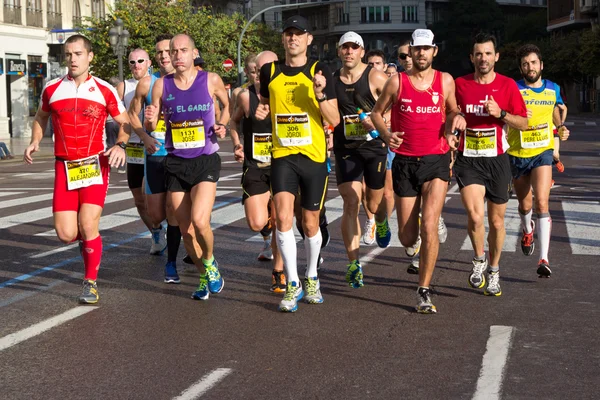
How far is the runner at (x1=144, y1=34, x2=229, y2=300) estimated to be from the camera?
852 centimetres

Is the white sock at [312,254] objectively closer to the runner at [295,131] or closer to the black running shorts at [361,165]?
the runner at [295,131]

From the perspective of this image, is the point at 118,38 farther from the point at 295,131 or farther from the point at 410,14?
the point at 410,14

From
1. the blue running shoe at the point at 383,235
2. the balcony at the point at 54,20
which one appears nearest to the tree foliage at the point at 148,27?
the balcony at the point at 54,20

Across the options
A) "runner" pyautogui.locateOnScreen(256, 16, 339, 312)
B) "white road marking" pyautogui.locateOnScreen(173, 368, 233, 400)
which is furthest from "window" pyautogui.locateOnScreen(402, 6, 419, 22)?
"white road marking" pyautogui.locateOnScreen(173, 368, 233, 400)

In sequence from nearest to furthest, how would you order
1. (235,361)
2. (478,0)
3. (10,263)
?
(235,361)
(10,263)
(478,0)

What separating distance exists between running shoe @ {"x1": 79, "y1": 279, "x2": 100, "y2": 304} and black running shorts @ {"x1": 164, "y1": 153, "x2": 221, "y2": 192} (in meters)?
0.93

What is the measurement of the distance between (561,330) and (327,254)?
4141mm

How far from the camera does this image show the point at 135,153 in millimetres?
11133

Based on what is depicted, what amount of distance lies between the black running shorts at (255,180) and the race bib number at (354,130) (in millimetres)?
855

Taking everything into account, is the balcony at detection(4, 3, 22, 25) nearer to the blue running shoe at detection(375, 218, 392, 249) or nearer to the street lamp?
the street lamp

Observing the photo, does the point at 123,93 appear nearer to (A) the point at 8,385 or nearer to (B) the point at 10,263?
(B) the point at 10,263

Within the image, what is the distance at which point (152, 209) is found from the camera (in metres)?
9.59

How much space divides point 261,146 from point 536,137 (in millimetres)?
2472

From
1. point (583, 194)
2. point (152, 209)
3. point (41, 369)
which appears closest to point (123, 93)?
point (152, 209)
